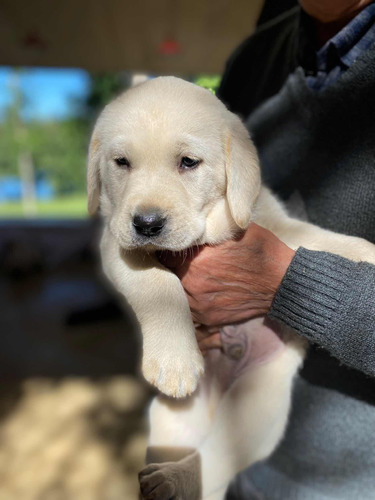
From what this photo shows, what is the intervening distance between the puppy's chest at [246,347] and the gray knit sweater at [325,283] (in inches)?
4.9

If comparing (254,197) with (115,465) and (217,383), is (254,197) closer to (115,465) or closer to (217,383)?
(217,383)

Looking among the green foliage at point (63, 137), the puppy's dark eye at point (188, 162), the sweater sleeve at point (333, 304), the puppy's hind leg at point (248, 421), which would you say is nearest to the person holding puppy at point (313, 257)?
the sweater sleeve at point (333, 304)

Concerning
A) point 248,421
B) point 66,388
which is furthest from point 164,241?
point 66,388

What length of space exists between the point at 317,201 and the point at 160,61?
633 mm

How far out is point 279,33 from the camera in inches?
59.0

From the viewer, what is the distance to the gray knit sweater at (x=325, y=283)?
1159 mm

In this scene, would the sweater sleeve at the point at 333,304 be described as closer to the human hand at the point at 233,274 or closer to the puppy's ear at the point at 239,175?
the human hand at the point at 233,274

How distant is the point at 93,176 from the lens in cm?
125

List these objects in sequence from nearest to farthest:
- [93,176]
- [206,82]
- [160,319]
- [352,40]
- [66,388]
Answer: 1. [206,82]
2. [160,319]
3. [93,176]
4. [352,40]
5. [66,388]

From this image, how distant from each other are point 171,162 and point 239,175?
0.55 feet

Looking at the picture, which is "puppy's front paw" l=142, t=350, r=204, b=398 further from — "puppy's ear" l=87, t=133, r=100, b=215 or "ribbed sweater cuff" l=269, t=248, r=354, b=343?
"puppy's ear" l=87, t=133, r=100, b=215

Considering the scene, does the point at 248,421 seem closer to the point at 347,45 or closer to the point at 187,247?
the point at 187,247

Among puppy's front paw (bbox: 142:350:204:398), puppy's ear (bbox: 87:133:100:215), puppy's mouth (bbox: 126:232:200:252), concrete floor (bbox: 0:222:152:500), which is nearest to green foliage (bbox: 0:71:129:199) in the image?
puppy's ear (bbox: 87:133:100:215)

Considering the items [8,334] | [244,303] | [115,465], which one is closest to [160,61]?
[244,303]
